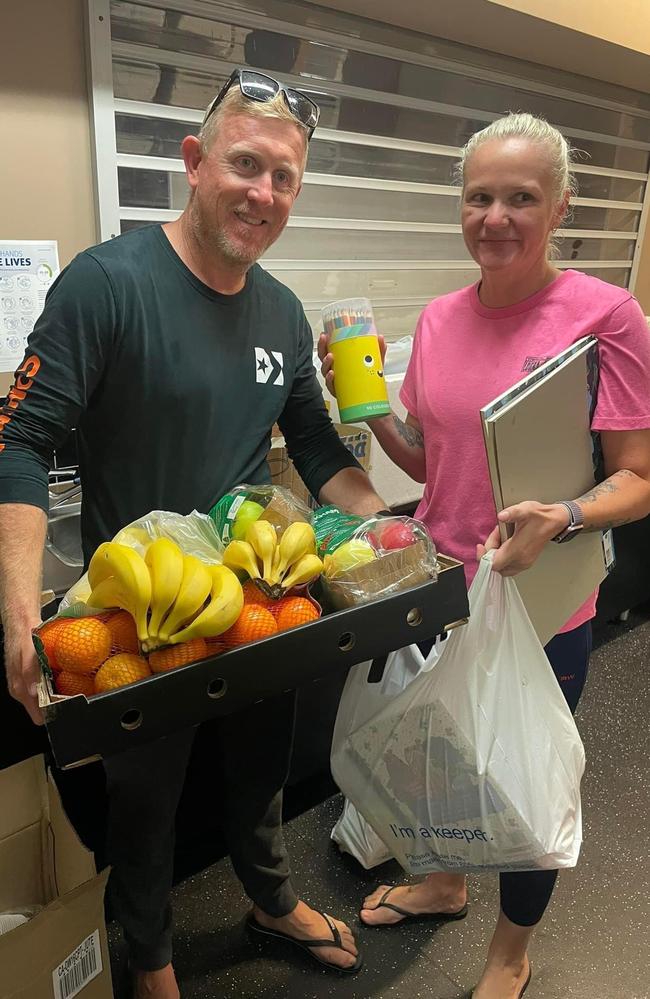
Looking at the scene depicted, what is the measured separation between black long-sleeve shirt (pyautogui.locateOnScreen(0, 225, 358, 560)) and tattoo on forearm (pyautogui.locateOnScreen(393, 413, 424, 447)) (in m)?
0.25

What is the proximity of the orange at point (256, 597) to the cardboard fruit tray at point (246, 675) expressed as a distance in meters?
0.05

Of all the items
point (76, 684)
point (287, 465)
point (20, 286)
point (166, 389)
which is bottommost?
point (287, 465)

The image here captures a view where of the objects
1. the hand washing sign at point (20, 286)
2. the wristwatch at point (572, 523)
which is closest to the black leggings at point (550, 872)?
the wristwatch at point (572, 523)

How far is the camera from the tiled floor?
146 cm

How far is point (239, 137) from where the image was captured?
1075 millimetres

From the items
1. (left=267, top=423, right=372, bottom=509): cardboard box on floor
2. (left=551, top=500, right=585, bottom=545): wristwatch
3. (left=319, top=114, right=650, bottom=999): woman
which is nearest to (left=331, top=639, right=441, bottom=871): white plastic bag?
(left=319, top=114, right=650, bottom=999): woman

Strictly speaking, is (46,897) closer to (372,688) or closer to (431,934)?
(372,688)

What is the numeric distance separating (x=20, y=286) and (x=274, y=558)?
1239 millimetres

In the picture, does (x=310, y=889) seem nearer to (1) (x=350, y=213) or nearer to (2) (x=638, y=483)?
(2) (x=638, y=483)

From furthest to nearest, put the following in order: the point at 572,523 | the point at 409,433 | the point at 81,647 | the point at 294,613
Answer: the point at 409,433
the point at 572,523
the point at 294,613
the point at 81,647

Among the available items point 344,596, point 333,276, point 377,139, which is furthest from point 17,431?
point 377,139

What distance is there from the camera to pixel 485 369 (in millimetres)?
1188

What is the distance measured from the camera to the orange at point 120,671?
697mm

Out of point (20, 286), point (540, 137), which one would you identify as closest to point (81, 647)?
point (540, 137)
